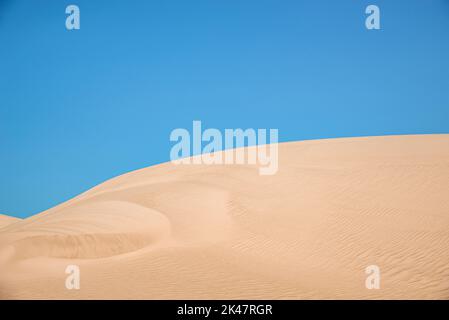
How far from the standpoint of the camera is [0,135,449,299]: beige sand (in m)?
8.84

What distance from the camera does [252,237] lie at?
1279 cm

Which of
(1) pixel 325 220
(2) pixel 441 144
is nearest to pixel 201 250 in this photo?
(1) pixel 325 220

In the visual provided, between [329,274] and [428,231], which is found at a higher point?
[428,231]

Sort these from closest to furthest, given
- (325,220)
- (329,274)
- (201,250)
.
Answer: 1. (329,274)
2. (201,250)
3. (325,220)

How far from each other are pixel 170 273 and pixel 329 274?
411cm

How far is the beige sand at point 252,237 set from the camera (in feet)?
29.0

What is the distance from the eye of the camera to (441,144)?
80.4ft

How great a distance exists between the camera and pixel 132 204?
1508cm

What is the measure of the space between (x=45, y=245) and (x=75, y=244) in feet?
2.70

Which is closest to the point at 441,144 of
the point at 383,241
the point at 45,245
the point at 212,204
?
the point at 383,241
